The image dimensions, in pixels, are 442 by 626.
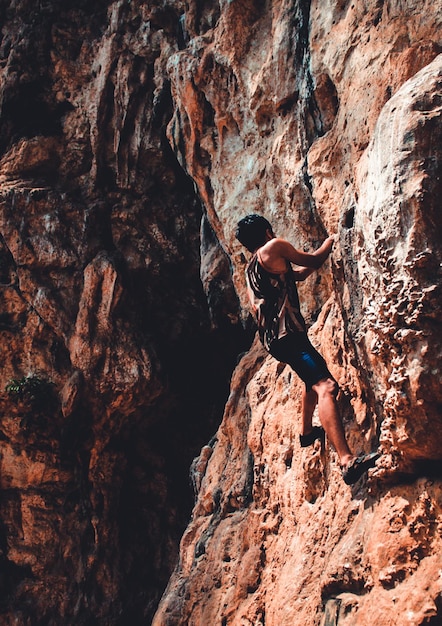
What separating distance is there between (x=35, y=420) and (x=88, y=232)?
11.7ft

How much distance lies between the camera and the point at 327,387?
4.34 m

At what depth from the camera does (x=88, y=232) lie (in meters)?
12.1

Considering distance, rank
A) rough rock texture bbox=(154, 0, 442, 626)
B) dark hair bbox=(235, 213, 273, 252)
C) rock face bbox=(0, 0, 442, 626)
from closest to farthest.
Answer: rough rock texture bbox=(154, 0, 442, 626) → rock face bbox=(0, 0, 442, 626) → dark hair bbox=(235, 213, 273, 252)

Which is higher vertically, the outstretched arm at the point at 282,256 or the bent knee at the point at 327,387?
the outstretched arm at the point at 282,256

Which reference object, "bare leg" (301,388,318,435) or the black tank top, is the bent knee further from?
the black tank top

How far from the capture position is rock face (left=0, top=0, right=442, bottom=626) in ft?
11.9

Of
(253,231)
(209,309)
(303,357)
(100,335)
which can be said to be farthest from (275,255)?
(100,335)

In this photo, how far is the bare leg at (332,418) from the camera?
4.12m

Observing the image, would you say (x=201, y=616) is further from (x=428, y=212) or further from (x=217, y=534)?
(x=428, y=212)

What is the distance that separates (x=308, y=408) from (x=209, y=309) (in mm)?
5723

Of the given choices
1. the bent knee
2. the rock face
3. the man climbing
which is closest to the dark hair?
the man climbing

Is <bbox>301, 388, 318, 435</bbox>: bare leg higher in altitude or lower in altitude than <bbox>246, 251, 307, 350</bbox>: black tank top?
lower

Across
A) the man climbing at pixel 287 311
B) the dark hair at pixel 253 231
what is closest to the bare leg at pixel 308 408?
the man climbing at pixel 287 311

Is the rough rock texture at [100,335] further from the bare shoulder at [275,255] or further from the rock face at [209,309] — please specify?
the bare shoulder at [275,255]
